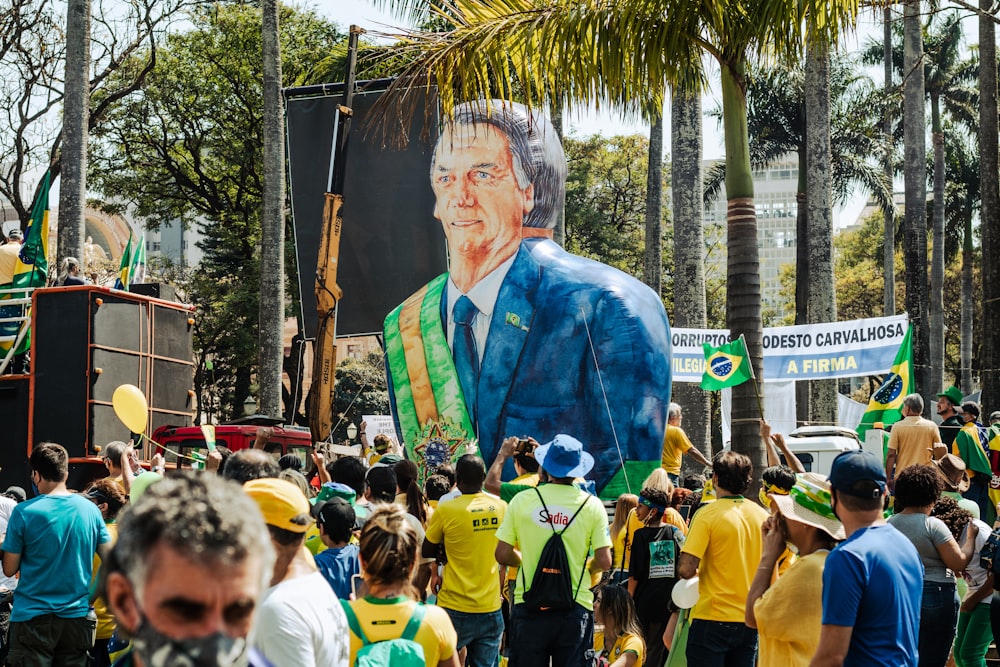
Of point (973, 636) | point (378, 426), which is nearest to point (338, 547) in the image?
point (973, 636)

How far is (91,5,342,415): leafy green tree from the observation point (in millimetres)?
34375

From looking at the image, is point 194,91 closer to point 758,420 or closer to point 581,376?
point 581,376

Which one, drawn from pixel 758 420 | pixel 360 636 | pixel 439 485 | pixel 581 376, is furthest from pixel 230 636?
pixel 581 376

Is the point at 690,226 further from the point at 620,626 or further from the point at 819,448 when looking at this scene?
the point at 620,626

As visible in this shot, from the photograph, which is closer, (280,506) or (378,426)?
(280,506)

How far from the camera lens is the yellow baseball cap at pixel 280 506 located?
13.0ft

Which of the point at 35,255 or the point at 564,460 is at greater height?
the point at 35,255

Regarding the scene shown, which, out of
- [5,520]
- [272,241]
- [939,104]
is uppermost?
[939,104]

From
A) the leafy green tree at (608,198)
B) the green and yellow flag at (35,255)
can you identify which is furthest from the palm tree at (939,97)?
the green and yellow flag at (35,255)

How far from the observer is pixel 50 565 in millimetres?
6746

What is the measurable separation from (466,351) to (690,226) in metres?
7.07

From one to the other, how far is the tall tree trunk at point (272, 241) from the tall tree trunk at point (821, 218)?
10.8 metres

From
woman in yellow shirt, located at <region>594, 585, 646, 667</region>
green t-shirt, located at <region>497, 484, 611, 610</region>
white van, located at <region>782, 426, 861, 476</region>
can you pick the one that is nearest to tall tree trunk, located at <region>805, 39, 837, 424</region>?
white van, located at <region>782, 426, 861, 476</region>

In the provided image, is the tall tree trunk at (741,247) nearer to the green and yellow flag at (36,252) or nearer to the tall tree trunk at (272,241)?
the green and yellow flag at (36,252)
